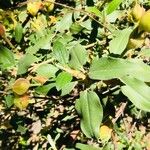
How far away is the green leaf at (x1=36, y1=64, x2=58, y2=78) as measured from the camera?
1149 mm

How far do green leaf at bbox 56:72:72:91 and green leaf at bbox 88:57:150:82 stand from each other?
6 centimetres

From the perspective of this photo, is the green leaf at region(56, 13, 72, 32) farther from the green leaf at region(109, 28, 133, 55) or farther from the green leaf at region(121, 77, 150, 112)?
the green leaf at region(121, 77, 150, 112)

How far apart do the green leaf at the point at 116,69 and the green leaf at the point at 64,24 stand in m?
0.45

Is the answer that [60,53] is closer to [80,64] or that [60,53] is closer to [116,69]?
[80,64]

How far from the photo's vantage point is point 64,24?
1.46 m

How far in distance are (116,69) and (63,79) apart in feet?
0.52

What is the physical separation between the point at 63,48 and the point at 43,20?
62cm

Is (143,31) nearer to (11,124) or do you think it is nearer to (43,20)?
(43,20)

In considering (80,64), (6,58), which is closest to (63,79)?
(80,64)

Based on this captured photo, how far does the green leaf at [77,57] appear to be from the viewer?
3.59 feet

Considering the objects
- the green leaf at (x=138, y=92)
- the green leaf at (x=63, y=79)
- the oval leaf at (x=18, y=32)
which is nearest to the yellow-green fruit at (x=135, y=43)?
the green leaf at (x=138, y=92)

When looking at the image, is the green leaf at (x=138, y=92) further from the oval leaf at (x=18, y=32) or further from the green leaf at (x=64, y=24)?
the oval leaf at (x=18, y=32)

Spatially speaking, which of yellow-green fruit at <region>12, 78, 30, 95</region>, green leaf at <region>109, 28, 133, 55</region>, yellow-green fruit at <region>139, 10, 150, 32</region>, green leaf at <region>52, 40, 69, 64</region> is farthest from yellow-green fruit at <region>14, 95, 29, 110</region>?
yellow-green fruit at <region>139, 10, 150, 32</region>

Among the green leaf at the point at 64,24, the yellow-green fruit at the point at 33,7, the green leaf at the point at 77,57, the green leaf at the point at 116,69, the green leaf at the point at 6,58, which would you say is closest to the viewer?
the green leaf at the point at 116,69
